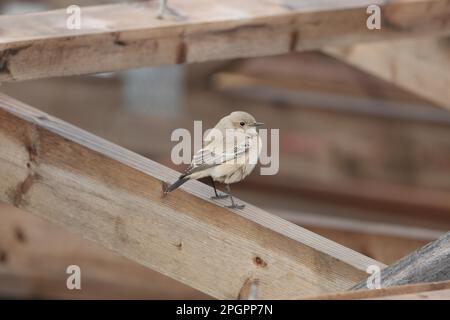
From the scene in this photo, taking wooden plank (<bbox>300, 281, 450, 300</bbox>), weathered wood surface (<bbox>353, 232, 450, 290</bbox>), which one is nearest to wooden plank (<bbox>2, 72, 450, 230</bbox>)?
weathered wood surface (<bbox>353, 232, 450, 290</bbox>)

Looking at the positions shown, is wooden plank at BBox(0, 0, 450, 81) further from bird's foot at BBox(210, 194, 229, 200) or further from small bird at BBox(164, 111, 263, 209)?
bird's foot at BBox(210, 194, 229, 200)

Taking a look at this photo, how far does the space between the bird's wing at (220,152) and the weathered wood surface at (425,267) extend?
0.74 m

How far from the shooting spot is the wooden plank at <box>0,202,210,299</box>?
17.5ft

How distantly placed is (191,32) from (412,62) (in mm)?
1422

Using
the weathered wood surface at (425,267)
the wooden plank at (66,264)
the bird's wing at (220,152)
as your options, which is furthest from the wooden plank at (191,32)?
the wooden plank at (66,264)

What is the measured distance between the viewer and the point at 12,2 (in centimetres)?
810

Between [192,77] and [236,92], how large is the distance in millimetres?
320

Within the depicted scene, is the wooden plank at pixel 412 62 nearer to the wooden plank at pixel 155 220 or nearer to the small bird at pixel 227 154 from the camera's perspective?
the small bird at pixel 227 154

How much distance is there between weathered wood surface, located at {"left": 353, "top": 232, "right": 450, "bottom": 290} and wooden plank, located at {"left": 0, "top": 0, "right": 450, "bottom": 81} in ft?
3.74

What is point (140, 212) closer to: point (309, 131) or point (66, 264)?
point (66, 264)

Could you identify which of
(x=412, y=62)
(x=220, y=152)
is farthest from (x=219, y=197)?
(x=412, y=62)

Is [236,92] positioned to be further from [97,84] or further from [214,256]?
[214,256]

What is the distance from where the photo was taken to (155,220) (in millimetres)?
2691

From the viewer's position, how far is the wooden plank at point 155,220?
2.65 m
